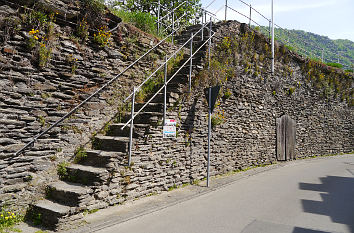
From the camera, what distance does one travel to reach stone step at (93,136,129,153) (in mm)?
5543

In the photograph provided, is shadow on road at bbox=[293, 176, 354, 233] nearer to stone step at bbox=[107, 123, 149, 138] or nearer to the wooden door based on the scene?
the wooden door

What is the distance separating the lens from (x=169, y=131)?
653cm

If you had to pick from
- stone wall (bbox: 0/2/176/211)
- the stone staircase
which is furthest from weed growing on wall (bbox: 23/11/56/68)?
the stone staircase

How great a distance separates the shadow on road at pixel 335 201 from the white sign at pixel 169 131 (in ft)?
11.0

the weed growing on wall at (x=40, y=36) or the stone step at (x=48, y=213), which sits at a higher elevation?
the weed growing on wall at (x=40, y=36)

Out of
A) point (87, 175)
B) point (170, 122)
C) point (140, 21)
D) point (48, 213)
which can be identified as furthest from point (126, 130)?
point (140, 21)

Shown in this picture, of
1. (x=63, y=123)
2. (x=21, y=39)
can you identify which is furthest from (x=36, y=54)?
(x=63, y=123)

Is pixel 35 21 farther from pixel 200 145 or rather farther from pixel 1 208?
pixel 200 145

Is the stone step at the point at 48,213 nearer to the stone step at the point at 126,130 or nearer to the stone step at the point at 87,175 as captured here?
the stone step at the point at 87,175

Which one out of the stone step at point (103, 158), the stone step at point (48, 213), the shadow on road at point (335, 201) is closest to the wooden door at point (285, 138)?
the shadow on road at point (335, 201)

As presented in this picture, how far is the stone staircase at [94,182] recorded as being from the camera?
14.2ft

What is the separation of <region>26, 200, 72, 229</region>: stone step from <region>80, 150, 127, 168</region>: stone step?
107 centimetres

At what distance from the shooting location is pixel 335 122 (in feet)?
51.0

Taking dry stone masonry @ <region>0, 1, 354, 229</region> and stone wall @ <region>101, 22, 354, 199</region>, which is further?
stone wall @ <region>101, 22, 354, 199</region>
